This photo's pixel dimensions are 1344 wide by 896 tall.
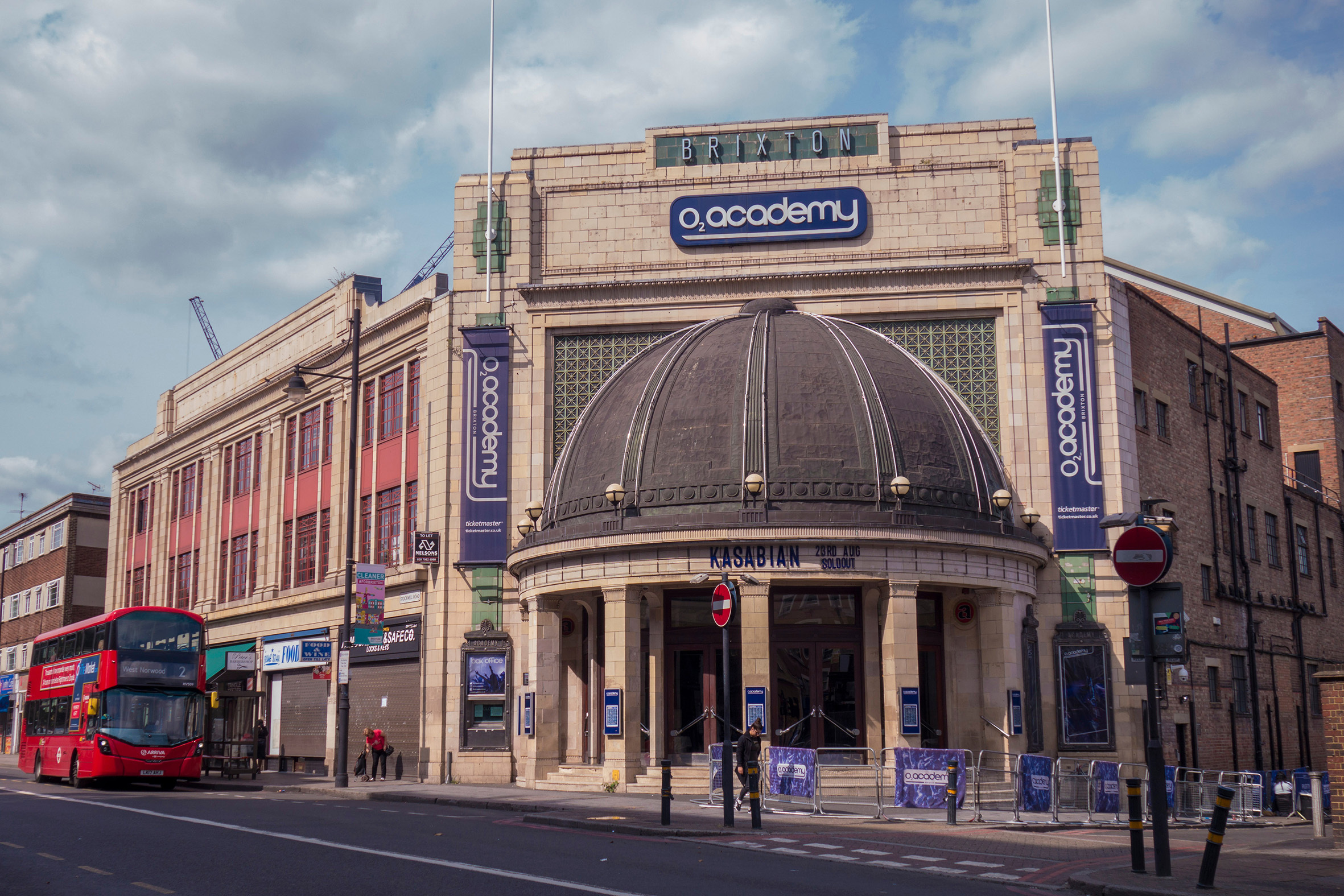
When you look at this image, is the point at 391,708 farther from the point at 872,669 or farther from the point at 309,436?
the point at 872,669

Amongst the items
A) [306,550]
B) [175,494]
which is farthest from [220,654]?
[175,494]

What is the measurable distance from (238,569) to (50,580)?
2947 cm

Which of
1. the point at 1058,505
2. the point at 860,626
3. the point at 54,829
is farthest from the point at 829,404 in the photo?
the point at 54,829

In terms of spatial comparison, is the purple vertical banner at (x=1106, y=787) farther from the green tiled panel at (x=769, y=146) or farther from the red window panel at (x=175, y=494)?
the red window panel at (x=175, y=494)

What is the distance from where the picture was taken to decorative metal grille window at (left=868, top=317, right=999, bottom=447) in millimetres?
35844

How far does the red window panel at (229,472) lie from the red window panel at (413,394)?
17089mm

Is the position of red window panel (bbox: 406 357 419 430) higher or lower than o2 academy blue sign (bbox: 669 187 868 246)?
lower

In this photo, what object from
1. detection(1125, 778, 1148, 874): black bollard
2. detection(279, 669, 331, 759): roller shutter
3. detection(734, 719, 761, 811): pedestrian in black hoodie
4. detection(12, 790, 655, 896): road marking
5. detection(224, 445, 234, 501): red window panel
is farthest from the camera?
detection(224, 445, 234, 501): red window panel

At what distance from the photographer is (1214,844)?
13.5 metres

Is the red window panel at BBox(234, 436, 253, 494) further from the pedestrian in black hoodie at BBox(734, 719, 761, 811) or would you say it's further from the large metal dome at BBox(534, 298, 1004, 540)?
the pedestrian in black hoodie at BBox(734, 719, 761, 811)

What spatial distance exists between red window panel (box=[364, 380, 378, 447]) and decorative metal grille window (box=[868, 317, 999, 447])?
59.4 feet

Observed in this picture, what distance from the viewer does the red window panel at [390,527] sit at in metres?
41.1

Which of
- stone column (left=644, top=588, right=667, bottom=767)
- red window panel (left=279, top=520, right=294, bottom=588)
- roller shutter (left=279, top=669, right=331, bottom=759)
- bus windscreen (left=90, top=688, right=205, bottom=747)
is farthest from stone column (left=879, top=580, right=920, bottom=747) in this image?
red window panel (left=279, top=520, right=294, bottom=588)

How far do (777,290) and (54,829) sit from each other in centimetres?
2451
